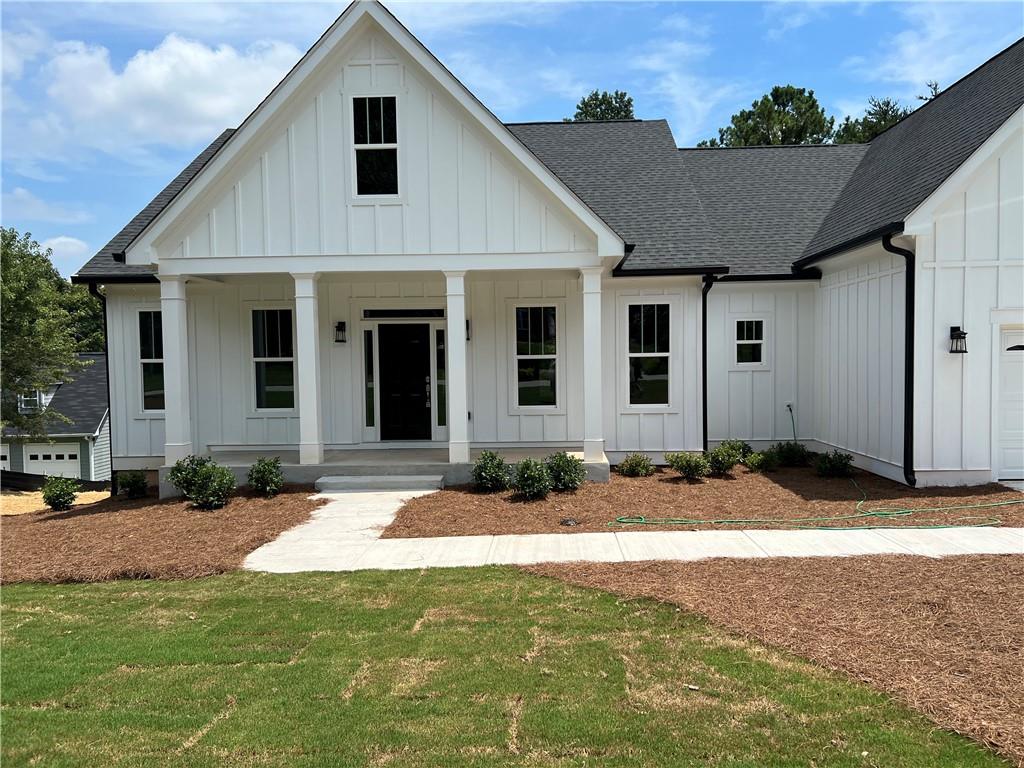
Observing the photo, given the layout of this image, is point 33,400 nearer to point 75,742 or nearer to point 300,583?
point 300,583

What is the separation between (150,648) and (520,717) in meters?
2.94

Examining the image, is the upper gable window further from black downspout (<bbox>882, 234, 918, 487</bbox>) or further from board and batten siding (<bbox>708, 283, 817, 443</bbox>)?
black downspout (<bbox>882, 234, 918, 487</bbox>)

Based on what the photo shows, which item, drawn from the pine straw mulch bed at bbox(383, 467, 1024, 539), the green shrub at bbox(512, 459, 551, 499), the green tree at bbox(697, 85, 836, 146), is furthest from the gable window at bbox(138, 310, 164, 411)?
the green tree at bbox(697, 85, 836, 146)

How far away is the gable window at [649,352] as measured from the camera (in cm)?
1350

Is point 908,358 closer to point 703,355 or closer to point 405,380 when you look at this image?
point 703,355

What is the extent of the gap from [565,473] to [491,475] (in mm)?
1126

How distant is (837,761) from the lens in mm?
3658

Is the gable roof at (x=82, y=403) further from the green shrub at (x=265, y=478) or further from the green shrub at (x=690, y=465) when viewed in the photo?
the green shrub at (x=690, y=465)

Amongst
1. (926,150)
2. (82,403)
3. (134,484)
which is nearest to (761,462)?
(926,150)

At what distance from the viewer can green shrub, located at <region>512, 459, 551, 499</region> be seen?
1062 cm

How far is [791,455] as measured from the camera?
13.3 metres

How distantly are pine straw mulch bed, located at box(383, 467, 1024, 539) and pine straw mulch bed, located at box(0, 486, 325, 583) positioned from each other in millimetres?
1845

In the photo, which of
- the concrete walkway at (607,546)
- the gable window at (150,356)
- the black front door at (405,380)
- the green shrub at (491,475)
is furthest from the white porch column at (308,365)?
the gable window at (150,356)

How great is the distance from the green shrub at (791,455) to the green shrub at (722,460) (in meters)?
1.26
